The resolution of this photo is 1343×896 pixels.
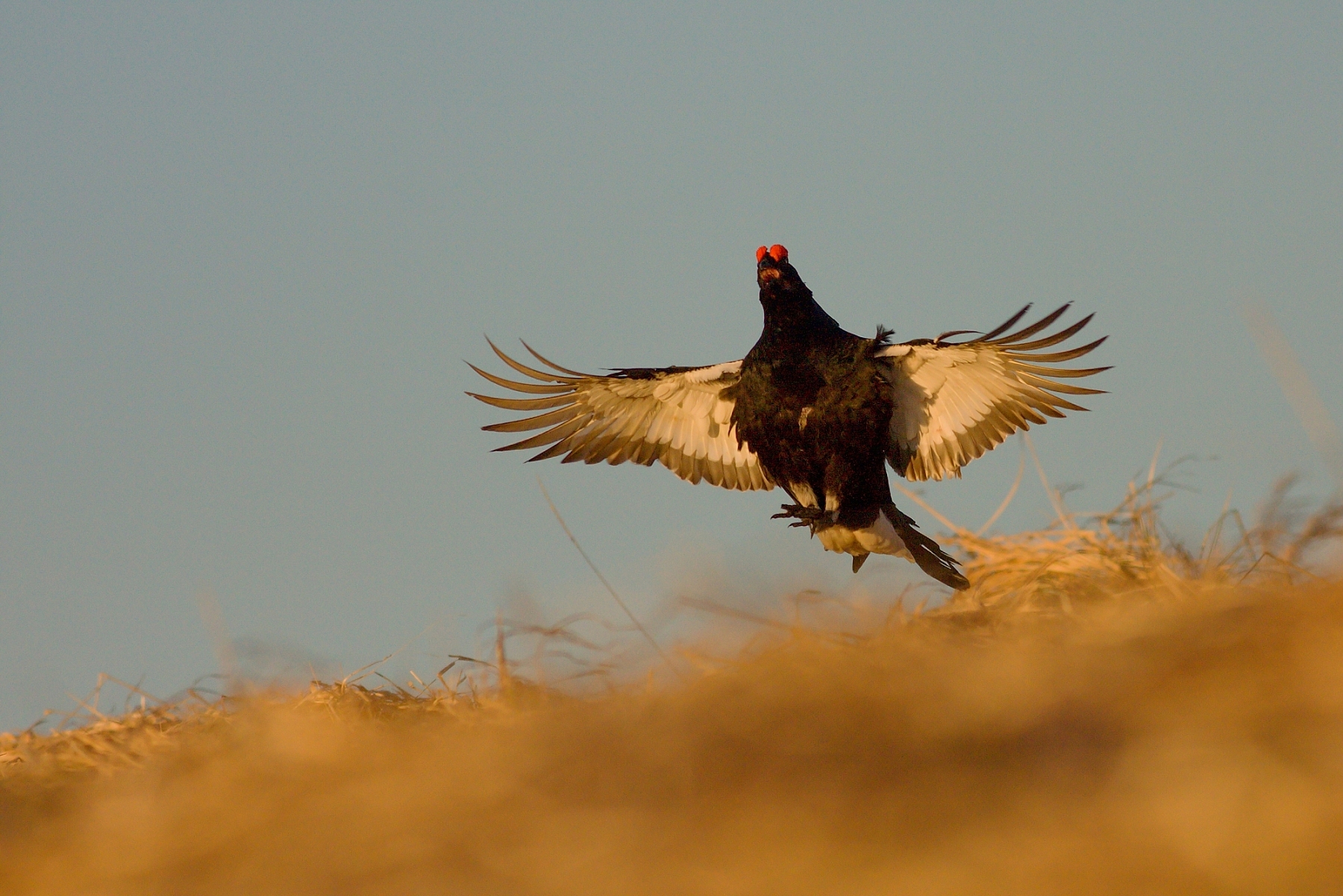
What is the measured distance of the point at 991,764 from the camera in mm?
2197

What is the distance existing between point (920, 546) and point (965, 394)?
1031 mm

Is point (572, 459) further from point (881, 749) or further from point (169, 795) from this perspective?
point (881, 749)

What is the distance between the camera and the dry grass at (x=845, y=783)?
1.93 metres

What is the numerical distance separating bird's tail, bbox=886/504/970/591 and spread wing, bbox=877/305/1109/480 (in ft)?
1.59

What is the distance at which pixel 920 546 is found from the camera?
8.10 metres

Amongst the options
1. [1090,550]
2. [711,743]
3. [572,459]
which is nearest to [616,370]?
[572,459]

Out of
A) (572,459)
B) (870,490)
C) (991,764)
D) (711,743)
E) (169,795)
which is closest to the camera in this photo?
(991,764)

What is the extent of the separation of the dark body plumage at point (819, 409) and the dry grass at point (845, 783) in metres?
4.70

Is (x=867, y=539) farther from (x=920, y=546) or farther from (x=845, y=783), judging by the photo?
(x=845, y=783)

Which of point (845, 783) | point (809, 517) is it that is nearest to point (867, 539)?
point (809, 517)

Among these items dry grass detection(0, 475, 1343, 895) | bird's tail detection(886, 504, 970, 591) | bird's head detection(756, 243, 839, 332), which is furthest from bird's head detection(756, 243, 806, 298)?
dry grass detection(0, 475, 1343, 895)

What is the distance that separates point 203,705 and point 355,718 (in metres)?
1.02

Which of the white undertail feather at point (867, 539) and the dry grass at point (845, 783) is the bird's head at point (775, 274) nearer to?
the white undertail feather at point (867, 539)

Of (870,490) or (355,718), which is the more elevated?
(870,490)
